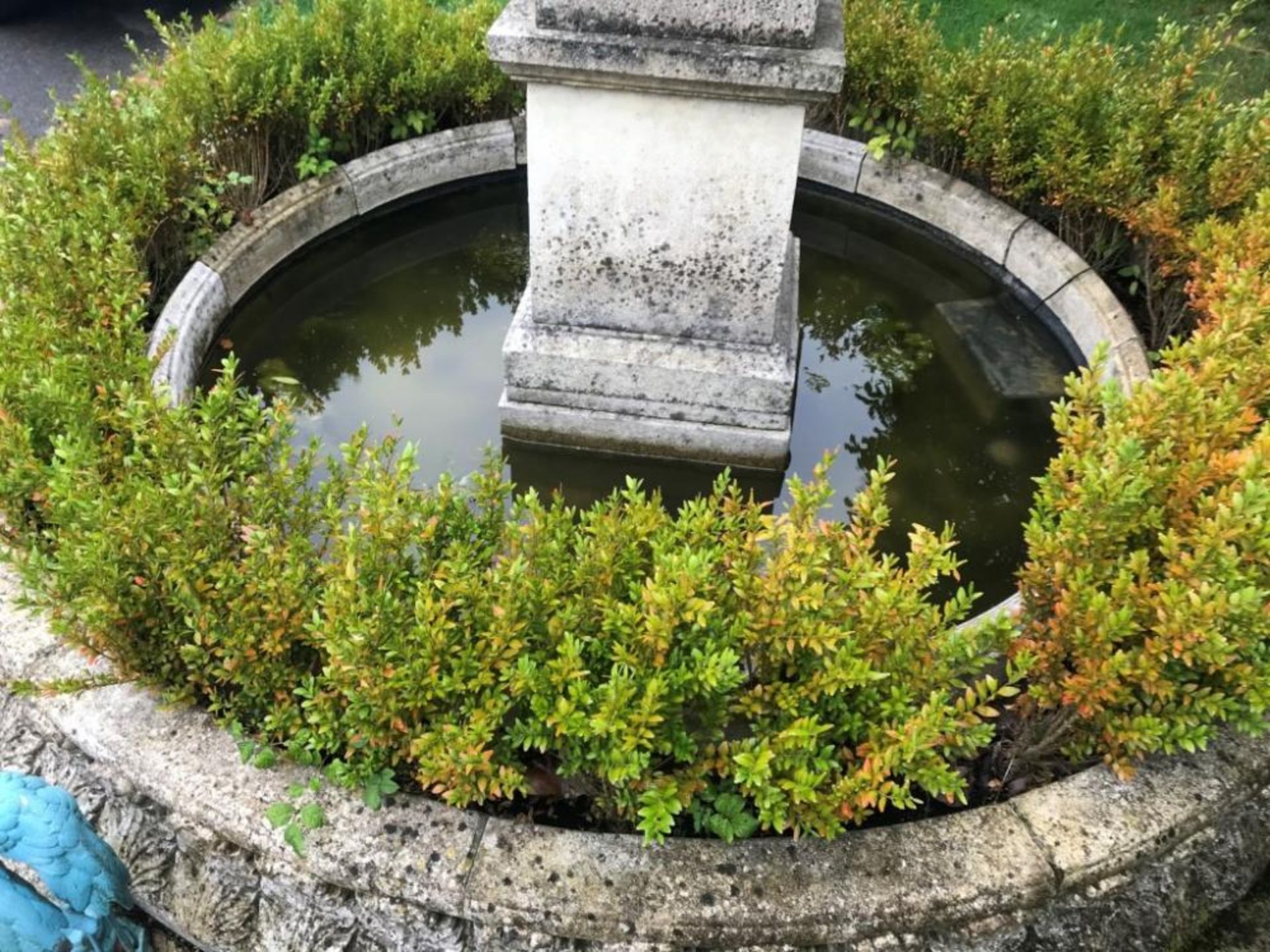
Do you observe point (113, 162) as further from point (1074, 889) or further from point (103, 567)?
point (1074, 889)

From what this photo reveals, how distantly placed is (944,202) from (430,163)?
2468mm

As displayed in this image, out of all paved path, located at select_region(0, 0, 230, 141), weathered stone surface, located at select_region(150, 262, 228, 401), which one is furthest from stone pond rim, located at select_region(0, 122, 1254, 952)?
paved path, located at select_region(0, 0, 230, 141)

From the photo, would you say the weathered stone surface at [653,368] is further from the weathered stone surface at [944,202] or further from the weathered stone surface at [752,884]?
the weathered stone surface at [752,884]

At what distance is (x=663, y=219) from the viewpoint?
341 centimetres

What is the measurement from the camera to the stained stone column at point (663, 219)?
2.93 metres

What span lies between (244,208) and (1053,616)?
363 cm

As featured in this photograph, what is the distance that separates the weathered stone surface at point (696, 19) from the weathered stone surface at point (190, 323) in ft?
5.96

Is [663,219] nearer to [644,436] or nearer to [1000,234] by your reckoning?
[644,436]

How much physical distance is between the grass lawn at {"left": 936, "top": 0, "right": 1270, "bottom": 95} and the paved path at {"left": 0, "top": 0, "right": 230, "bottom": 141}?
548 centimetres

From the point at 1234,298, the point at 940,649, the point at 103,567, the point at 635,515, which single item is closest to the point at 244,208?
the point at 103,567

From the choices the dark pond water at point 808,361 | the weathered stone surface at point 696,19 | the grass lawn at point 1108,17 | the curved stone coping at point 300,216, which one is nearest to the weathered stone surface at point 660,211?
the weathered stone surface at point 696,19

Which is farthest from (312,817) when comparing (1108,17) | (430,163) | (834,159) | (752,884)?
(1108,17)

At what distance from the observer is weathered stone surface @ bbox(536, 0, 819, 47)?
2867 mm

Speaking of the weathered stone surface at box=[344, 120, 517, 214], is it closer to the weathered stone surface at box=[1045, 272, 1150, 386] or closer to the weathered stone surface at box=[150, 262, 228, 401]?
the weathered stone surface at box=[150, 262, 228, 401]
